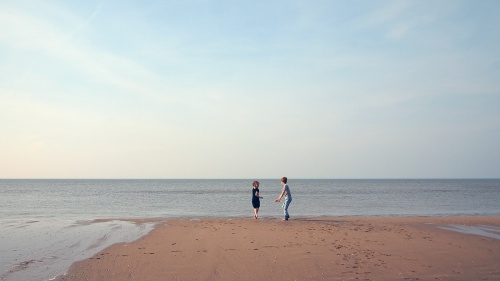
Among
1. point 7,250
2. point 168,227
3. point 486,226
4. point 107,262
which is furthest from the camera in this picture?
point 486,226

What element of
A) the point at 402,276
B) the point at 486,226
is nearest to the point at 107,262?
the point at 402,276

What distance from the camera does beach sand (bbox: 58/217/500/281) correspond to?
8.73 m

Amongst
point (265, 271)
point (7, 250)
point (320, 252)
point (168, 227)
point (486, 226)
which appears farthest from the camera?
point (486, 226)

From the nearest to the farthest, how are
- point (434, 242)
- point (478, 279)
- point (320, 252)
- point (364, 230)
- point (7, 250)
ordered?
point (478, 279) → point (320, 252) → point (7, 250) → point (434, 242) → point (364, 230)

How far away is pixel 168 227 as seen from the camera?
16.4 metres

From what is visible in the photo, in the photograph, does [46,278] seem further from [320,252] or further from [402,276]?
[402,276]

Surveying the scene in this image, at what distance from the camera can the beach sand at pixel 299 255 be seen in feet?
28.6

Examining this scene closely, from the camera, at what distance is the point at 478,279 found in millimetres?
8273

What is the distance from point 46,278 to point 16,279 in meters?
0.61

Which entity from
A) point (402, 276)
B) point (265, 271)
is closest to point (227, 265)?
point (265, 271)

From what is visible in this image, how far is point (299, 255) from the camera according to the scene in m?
10.5

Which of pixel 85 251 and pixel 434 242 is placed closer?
pixel 85 251

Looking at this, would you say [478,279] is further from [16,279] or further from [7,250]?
[7,250]

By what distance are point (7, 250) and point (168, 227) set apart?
6.03m
